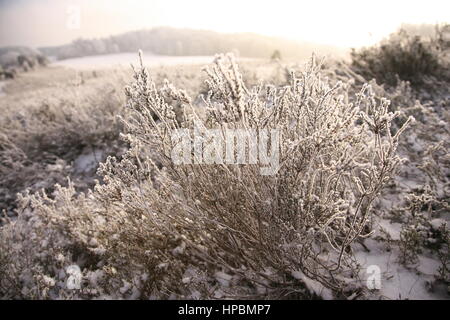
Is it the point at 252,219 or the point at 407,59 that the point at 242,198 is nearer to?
the point at 252,219

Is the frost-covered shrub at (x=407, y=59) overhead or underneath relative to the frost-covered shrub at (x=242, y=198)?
overhead

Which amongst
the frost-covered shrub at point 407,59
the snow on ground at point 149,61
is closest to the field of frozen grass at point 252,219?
the frost-covered shrub at point 407,59

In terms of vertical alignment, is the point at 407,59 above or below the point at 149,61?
below

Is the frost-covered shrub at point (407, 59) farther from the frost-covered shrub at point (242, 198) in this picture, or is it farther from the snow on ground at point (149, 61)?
the snow on ground at point (149, 61)

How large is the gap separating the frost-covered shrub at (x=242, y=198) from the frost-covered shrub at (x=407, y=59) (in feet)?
10.1

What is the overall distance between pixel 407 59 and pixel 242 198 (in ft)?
12.4

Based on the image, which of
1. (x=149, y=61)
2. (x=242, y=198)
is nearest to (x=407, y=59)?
(x=242, y=198)

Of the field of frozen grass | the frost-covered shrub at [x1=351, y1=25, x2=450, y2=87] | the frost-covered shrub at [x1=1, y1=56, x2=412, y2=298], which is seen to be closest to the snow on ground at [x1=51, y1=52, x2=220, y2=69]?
the frost-covered shrub at [x1=351, y1=25, x2=450, y2=87]

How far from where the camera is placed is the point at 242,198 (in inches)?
69.7

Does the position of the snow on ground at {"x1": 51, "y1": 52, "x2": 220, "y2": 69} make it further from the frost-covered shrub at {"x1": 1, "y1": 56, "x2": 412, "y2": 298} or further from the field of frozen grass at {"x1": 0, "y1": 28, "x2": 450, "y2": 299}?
the frost-covered shrub at {"x1": 1, "y1": 56, "x2": 412, "y2": 298}

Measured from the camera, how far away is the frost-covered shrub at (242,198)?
4.62 feet
